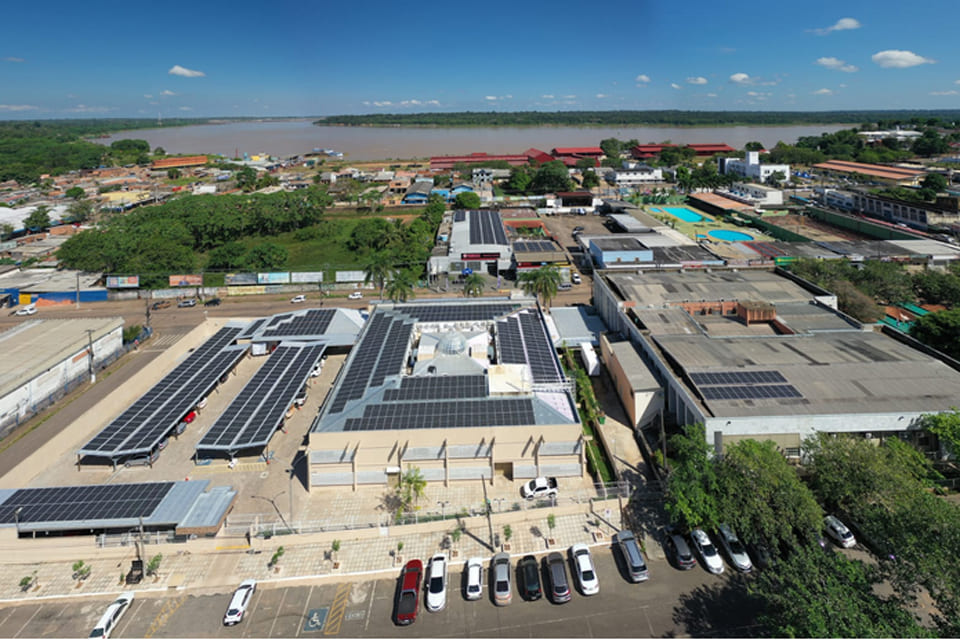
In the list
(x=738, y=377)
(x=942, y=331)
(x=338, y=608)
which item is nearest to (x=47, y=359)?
(x=338, y=608)

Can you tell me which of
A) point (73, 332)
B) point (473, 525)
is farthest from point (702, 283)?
point (73, 332)

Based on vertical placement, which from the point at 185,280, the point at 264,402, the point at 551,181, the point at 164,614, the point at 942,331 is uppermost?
the point at 551,181

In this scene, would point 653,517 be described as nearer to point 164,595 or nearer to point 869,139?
point 164,595

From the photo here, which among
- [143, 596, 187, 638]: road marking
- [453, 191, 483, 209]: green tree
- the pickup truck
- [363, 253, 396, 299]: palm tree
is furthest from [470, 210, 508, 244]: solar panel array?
[143, 596, 187, 638]: road marking

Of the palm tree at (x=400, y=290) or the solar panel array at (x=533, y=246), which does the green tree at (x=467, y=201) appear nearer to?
the solar panel array at (x=533, y=246)

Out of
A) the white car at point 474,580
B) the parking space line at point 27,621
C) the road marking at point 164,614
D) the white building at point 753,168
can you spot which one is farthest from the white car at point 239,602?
the white building at point 753,168

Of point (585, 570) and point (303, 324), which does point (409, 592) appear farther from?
point (303, 324)
